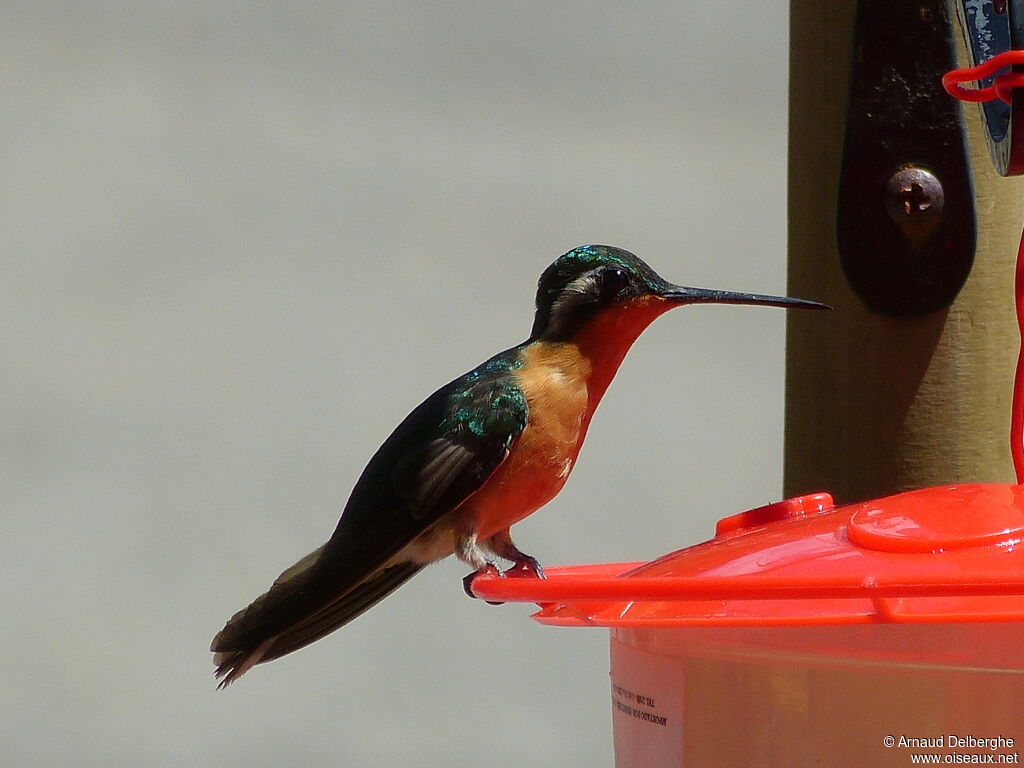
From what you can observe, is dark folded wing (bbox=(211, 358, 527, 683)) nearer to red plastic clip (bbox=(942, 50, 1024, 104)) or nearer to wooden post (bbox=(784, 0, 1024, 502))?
wooden post (bbox=(784, 0, 1024, 502))

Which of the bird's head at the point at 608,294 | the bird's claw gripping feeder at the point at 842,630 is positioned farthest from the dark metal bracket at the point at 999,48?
the bird's head at the point at 608,294

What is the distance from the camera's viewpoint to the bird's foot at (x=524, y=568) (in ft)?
8.25

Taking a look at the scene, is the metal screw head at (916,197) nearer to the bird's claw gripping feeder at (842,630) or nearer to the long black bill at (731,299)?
the long black bill at (731,299)

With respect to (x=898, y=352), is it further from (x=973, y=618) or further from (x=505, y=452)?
(x=973, y=618)

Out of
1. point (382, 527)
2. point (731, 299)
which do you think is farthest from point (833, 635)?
point (382, 527)

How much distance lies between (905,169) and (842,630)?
3.40 ft

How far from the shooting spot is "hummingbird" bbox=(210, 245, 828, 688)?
8.46 feet

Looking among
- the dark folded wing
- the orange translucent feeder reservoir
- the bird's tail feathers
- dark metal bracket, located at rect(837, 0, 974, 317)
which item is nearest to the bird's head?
the dark folded wing

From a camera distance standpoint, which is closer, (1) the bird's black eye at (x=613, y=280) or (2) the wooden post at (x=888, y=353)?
(2) the wooden post at (x=888, y=353)

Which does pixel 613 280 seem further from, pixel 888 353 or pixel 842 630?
pixel 842 630

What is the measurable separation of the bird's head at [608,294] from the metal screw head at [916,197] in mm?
413

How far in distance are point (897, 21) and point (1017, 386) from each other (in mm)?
897

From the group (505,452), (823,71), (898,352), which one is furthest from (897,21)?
(505,452)

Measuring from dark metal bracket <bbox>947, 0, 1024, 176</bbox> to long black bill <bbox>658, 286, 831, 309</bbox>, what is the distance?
1.32 ft
